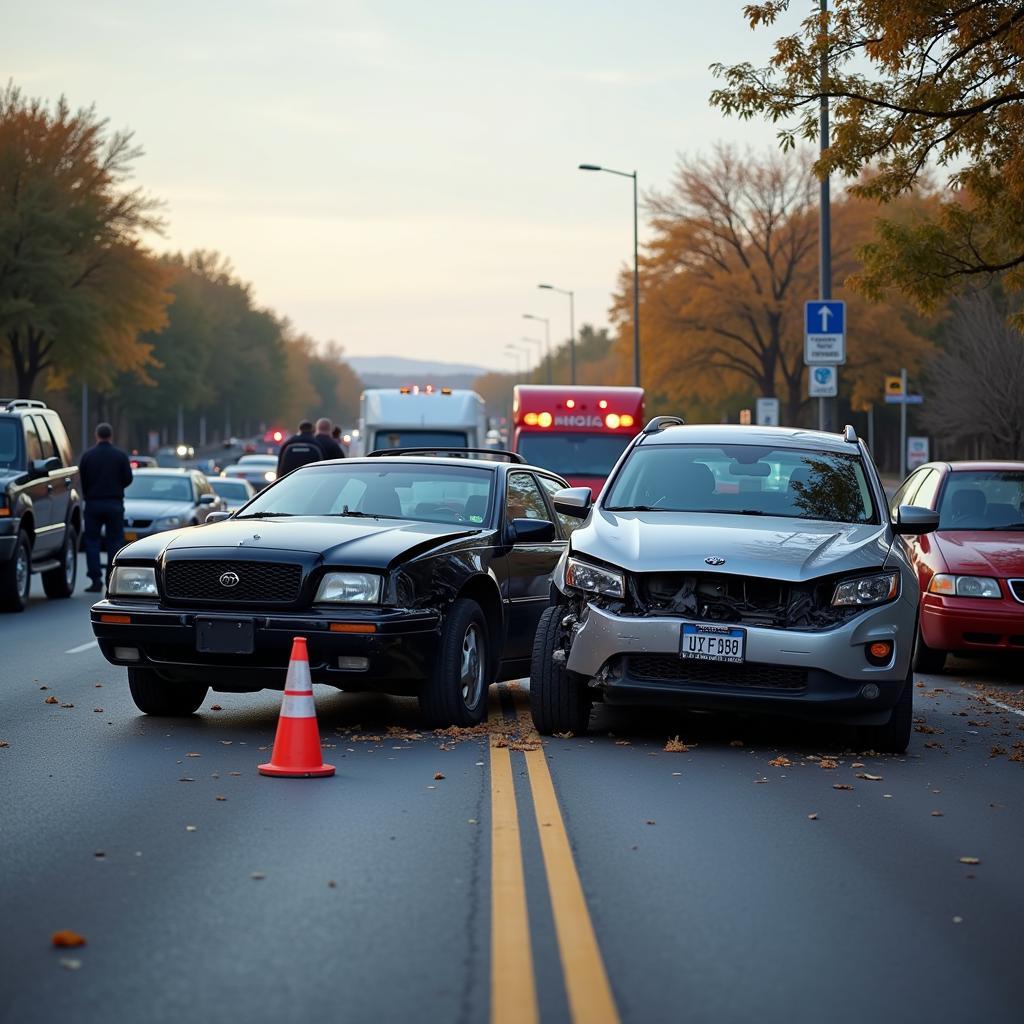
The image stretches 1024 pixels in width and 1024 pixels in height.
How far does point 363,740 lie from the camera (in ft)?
31.4

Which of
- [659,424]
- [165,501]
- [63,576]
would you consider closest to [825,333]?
[165,501]

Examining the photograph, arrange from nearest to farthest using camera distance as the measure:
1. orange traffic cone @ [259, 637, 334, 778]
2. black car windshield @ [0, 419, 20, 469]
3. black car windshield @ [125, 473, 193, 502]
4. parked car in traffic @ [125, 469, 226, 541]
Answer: orange traffic cone @ [259, 637, 334, 778]
black car windshield @ [0, 419, 20, 469]
parked car in traffic @ [125, 469, 226, 541]
black car windshield @ [125, 473, 193, 502]

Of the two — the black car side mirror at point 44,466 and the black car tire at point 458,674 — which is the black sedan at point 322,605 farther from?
the black car side mirror at point 44,466

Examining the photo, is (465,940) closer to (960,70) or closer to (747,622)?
(747,622)

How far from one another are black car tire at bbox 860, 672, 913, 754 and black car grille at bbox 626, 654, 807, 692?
1.97 feet

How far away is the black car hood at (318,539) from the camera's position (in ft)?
31.5

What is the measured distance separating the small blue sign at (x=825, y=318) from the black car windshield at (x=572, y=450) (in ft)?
9.97

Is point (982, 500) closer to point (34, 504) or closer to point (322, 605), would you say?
point (322, 605)

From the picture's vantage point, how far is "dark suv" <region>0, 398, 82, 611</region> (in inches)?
738

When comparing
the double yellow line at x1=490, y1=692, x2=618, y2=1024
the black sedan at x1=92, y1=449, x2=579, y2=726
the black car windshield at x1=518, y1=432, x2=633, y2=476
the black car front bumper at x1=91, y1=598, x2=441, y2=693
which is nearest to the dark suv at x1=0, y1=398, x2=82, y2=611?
the black car windshield at x1=518, y1=432, x2=633, y2=476

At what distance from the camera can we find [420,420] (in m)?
25.2

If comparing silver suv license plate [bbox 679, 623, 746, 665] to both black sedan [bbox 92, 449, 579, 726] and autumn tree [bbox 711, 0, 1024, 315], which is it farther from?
autumn tree [bbox 711, 0, 1024, 315]

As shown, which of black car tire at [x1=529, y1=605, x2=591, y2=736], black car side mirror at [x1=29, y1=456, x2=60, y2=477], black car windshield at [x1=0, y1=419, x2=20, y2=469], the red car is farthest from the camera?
black car side mirror at [x1=29, y1=456, x2=60, y2=477]

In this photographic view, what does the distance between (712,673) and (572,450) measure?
17.1 metres
